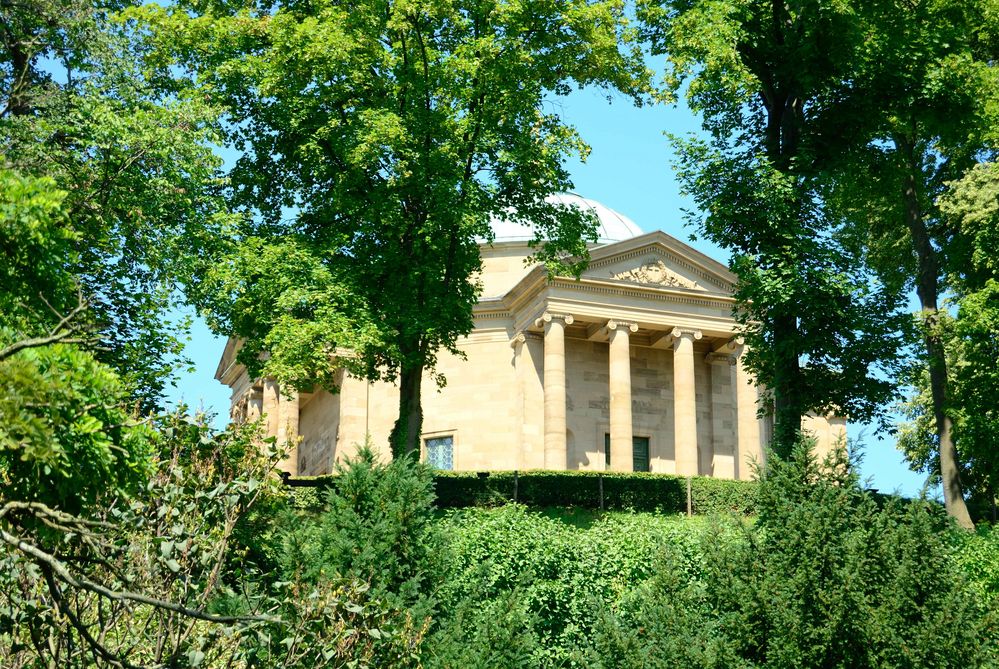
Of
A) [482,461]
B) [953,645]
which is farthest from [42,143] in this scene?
[482,461]

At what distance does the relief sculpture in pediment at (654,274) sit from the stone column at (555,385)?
3168 millimetres

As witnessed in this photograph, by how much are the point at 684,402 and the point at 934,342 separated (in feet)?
50.9

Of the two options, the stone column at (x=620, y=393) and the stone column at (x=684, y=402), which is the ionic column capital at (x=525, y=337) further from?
the stone column at (x=684, y=402)

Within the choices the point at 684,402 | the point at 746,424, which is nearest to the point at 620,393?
the point at 684,402

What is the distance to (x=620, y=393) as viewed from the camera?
47000 millimetres

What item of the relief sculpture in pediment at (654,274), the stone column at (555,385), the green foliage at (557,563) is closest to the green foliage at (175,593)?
the green foliage at (557,563)

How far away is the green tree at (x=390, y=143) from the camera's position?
29672mm

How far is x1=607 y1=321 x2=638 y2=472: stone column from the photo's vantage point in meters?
46.0

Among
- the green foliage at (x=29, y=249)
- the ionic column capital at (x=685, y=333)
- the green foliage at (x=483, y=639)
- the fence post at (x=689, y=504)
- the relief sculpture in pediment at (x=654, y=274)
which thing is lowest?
the green foliage at (x=483, y=639)

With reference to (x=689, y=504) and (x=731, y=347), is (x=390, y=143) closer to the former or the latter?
(x=689, y=504)

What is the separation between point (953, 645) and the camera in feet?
64.2

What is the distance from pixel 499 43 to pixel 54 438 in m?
21.8

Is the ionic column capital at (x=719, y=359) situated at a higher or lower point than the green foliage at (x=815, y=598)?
higher

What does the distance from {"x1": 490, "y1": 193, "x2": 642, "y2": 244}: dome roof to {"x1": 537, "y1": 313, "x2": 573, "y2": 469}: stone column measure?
7.40 metres
